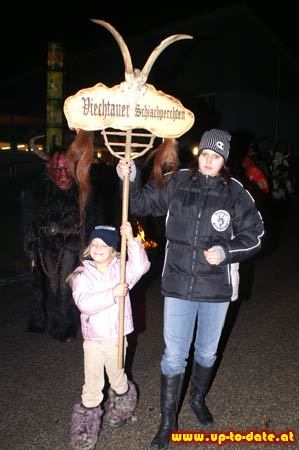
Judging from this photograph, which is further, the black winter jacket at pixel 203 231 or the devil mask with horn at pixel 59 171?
the devil mask with horn at pixel 59 171

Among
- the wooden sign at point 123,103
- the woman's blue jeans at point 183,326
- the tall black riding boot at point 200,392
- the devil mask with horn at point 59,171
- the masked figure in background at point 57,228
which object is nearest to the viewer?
the wooden sign at point 123,103

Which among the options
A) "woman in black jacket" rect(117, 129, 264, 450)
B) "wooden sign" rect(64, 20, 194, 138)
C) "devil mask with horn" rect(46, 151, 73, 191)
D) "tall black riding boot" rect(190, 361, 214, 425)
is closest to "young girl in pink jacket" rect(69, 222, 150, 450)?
"woman in black jacket" rect(117, 129, 264, 450)

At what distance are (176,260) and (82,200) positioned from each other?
1.46 m


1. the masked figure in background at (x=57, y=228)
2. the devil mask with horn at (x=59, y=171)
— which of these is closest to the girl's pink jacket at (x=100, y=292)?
the masked figure in background at (x=57, y=228)

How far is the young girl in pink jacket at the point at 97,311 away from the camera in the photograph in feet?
9.64

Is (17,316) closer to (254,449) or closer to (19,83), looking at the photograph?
(254,449)

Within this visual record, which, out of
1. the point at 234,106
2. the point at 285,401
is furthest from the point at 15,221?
the point at 234,106

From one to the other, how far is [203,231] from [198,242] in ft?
0.25

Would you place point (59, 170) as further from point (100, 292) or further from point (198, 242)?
point (198, 242)

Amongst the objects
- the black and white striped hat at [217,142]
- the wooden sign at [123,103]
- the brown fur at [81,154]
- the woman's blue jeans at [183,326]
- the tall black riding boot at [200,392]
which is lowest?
the tall black riding boot at [200,392]

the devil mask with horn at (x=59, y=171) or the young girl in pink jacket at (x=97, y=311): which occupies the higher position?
the devil mask with horn at (x=59, y=171)

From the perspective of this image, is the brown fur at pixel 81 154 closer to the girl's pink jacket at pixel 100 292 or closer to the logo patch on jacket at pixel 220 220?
the girl's pink jacket at pixel 100 292

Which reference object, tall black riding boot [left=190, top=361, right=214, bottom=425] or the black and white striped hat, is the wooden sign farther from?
tall black riding boot [left=190, top=361, right=214, bottom=425]

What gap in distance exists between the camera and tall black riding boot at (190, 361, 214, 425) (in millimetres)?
3252
